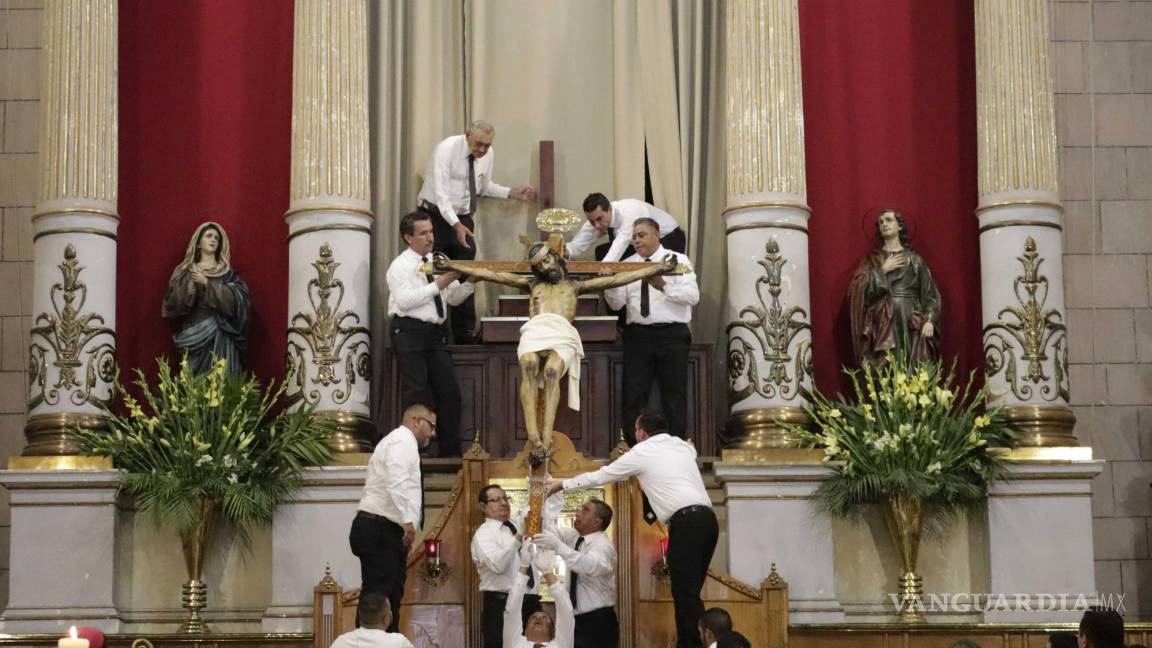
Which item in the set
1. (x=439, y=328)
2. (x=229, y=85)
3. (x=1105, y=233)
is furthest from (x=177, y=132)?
(x=1105, y=233)

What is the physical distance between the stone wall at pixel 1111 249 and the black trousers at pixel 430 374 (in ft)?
18.0

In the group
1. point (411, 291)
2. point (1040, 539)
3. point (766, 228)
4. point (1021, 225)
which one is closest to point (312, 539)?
point (411, 291)

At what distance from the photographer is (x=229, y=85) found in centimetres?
1573

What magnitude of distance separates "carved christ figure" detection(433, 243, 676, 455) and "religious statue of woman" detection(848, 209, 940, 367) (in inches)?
84.2

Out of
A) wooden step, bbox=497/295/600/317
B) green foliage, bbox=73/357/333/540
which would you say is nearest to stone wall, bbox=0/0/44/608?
green foliage, bbox=73/357/333/540

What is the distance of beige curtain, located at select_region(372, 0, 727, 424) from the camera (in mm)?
15969

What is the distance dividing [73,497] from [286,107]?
12.6ft

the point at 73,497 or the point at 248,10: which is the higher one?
the point at 248,10

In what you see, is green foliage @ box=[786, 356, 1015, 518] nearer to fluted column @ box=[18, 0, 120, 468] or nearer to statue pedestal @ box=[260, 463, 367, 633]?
statue pedestal @ box=[260, 463, 367, 633]

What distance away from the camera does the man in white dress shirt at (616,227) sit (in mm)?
14992

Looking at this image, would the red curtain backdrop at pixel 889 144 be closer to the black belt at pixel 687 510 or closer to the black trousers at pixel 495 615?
the black belt at pixel 687 510

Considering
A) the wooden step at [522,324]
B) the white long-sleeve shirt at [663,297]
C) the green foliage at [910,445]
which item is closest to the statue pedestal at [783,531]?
the green foliage at [910,445]

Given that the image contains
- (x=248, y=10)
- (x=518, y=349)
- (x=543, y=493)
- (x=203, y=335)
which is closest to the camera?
(x=543, y=493)

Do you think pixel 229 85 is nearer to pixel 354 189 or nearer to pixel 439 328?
pixel 354 189
